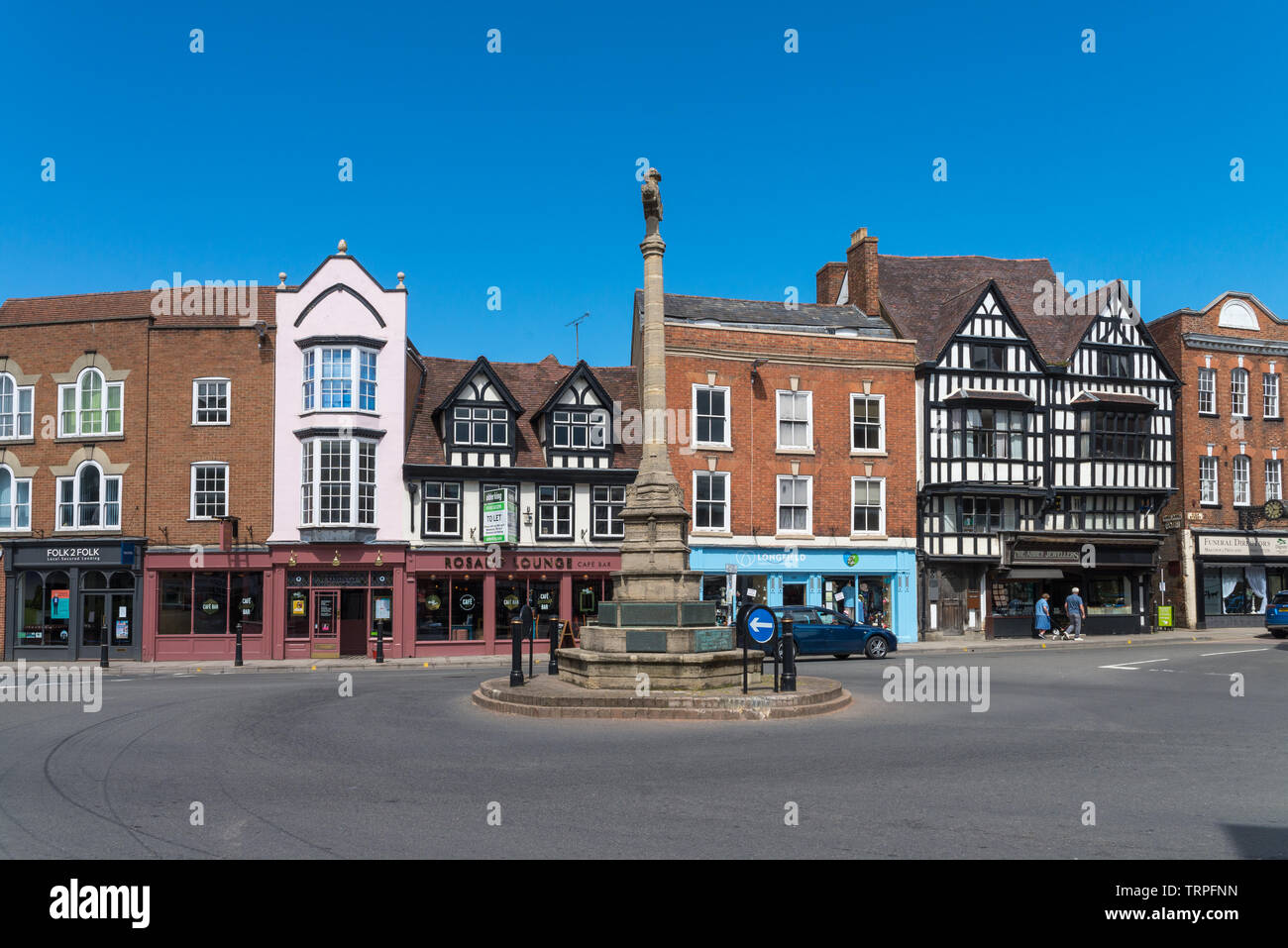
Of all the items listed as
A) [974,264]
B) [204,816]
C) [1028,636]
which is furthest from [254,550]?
[974,264]

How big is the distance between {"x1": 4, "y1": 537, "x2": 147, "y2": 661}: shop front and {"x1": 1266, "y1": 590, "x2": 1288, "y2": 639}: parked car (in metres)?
36.0

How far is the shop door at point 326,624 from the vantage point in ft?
102

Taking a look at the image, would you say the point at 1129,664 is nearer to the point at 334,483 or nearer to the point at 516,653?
the point at 516,653

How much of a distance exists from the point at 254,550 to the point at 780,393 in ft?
59.7

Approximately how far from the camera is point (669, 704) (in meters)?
14.4

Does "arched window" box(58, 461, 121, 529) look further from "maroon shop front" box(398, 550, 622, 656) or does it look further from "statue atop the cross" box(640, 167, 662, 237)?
"statue atop the cross" box(640, 167, 662, 237)

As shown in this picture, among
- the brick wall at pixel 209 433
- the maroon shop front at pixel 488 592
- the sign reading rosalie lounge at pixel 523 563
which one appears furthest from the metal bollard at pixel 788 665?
the brick wall at pixel 209 433

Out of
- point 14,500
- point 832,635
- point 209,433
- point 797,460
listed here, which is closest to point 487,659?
point 832,635

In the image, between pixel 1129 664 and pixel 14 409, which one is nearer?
pixel 1129 664

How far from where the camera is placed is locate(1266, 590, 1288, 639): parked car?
109ft

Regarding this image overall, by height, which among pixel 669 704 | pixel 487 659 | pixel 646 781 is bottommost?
pixel 487 659

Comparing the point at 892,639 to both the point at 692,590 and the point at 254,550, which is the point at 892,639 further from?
the point at 254,550

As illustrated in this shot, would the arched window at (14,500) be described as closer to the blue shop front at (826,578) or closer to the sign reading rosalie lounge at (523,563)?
the sign reading rosalie lounge at (523,563)

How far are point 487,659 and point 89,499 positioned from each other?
44.9 ft
